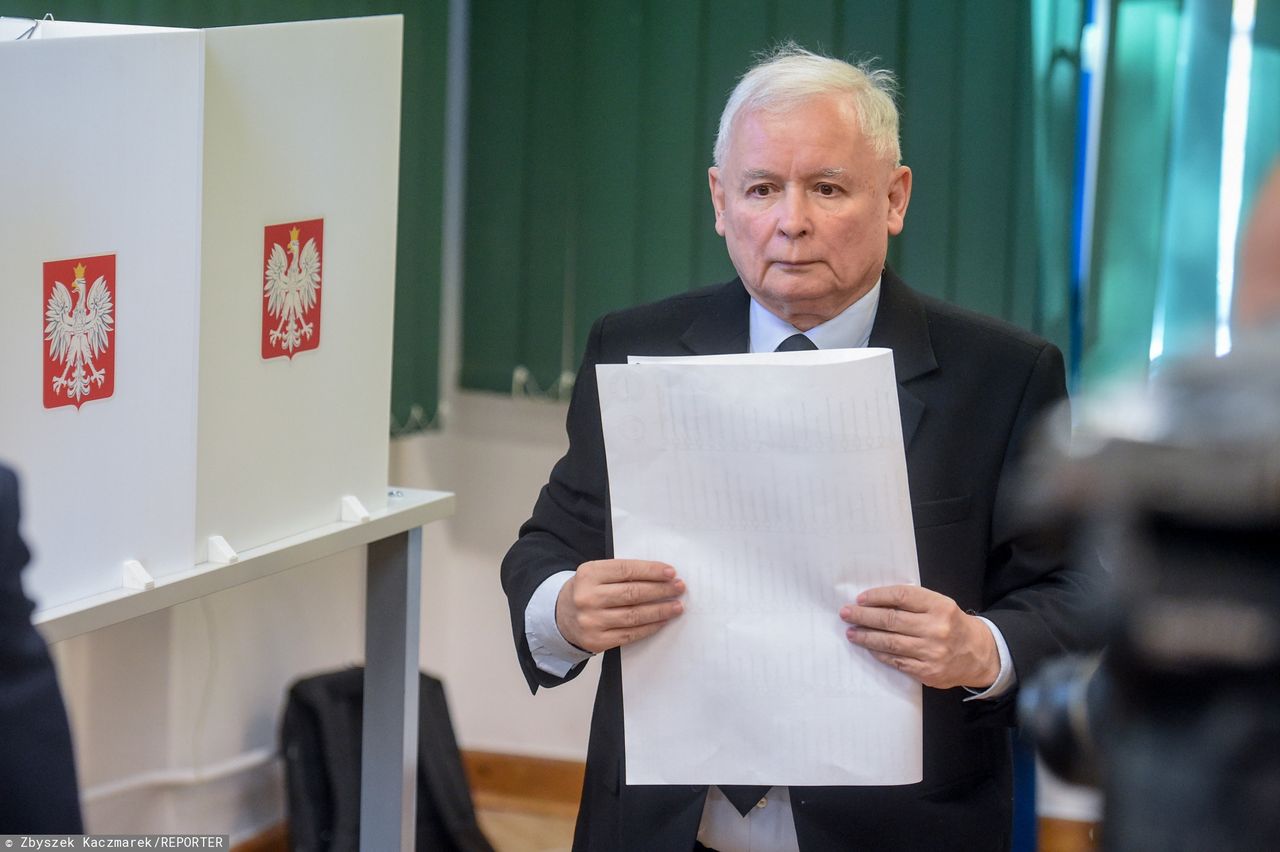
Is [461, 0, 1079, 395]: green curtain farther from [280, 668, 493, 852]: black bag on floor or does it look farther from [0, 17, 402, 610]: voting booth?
[0, 17, 402, 610]: voting booth

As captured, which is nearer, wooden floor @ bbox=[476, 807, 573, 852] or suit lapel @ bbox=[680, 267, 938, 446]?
suit lapel @ bbox=[680, 267, 938, 446]

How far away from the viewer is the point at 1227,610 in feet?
1.47

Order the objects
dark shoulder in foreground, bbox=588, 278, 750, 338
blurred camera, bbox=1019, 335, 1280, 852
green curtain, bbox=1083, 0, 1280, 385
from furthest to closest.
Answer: green curtain, bbox=1083, 0, 1280, 385
dark shoulder in foreground, bbox=588, 278, 750, 338
blurred camera, bbox=1019, 335, 1280, 852

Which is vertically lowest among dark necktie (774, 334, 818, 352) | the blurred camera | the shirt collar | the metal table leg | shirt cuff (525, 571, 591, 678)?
the metal table leg

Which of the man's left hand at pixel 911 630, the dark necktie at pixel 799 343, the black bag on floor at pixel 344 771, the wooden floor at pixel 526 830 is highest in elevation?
the dark necktie at pixel 799 343

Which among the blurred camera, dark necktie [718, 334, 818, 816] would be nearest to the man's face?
dark necktie [718, 334, 818, 816]

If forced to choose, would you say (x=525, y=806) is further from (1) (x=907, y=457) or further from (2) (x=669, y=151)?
(1) (x=907, y=457)

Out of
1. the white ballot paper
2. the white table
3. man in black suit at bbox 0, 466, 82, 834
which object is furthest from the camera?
the white table

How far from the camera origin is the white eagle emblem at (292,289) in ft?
5.10

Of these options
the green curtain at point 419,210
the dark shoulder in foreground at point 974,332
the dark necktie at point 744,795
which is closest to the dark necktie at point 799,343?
the dark shoulder in foreground at point 974,332

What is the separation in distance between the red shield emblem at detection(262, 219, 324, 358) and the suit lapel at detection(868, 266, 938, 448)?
2.13 ft

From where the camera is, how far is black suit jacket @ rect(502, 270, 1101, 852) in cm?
130

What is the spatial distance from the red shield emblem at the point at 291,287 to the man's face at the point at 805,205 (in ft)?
1.70

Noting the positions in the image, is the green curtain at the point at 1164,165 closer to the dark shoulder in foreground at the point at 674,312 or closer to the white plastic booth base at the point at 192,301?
the dark shoulder in foreground at the point at 674,312
